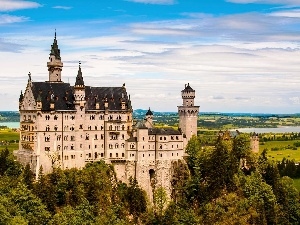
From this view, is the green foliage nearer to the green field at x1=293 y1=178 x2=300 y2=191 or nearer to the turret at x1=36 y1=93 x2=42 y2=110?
the turret at x1=36 y1=93 x2=42 y2=110

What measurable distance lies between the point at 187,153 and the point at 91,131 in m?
21.7

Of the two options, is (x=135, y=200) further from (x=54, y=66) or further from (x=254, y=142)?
(x=254, y=142)

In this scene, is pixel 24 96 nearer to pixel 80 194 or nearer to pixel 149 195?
pixel 80 194

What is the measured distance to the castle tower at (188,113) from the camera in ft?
383

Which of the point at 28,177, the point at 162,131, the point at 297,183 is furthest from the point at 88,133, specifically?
the point at 297,183

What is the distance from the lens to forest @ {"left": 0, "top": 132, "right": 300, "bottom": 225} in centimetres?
9225

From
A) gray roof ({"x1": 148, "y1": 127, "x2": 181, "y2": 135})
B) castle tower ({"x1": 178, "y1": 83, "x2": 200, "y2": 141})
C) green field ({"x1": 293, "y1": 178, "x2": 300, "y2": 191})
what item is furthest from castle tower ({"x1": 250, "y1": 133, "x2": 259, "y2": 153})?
green field ({"x1": 293, "y1": 178, "x2": 300, "y2": 191})

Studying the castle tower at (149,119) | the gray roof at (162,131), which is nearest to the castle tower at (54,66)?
the castle tower at (149,119)

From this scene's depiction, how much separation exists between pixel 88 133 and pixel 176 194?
22.6 meters

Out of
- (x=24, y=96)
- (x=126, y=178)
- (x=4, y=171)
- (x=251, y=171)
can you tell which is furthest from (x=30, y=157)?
(x=251, y=171)

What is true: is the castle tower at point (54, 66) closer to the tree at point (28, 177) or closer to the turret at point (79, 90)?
the turret at point (79, 90)

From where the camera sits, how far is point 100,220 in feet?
302

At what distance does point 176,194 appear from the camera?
11162 centimetres

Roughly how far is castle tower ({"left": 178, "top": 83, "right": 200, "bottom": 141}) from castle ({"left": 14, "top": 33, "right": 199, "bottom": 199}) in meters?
0.50
